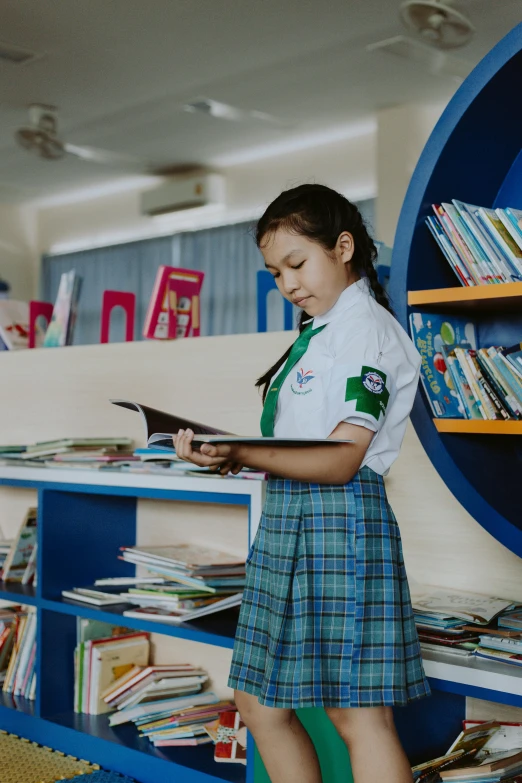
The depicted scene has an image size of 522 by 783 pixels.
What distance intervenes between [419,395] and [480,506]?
0.22 m

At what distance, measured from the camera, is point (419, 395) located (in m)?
1.64

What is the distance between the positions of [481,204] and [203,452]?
0.85m

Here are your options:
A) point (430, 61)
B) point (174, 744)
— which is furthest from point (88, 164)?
point (174, 744)

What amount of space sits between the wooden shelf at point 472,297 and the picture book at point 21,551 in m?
1.43

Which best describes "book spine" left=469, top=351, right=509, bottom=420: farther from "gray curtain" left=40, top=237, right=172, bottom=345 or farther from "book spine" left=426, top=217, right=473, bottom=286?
"gray curtain" left=40, top=237, right=172, bottom=345

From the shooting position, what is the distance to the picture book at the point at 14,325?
121 inches

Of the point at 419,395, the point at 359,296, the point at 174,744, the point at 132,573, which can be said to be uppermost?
the point at 359,296

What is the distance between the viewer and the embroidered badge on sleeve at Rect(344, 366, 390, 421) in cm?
126

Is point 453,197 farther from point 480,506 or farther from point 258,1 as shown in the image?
point 258,1

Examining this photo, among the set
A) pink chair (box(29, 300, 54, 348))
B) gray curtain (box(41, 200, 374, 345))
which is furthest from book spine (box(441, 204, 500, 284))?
gray curtain (box(41, 200, 374, 345))

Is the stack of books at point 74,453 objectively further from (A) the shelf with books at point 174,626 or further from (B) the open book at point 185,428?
(B) the open book at point 185,428

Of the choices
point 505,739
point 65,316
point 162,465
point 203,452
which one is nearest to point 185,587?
point 162,465

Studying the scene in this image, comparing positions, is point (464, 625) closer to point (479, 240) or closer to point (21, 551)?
point (479, 240)

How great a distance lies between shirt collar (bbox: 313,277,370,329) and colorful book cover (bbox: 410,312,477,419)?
29cm
